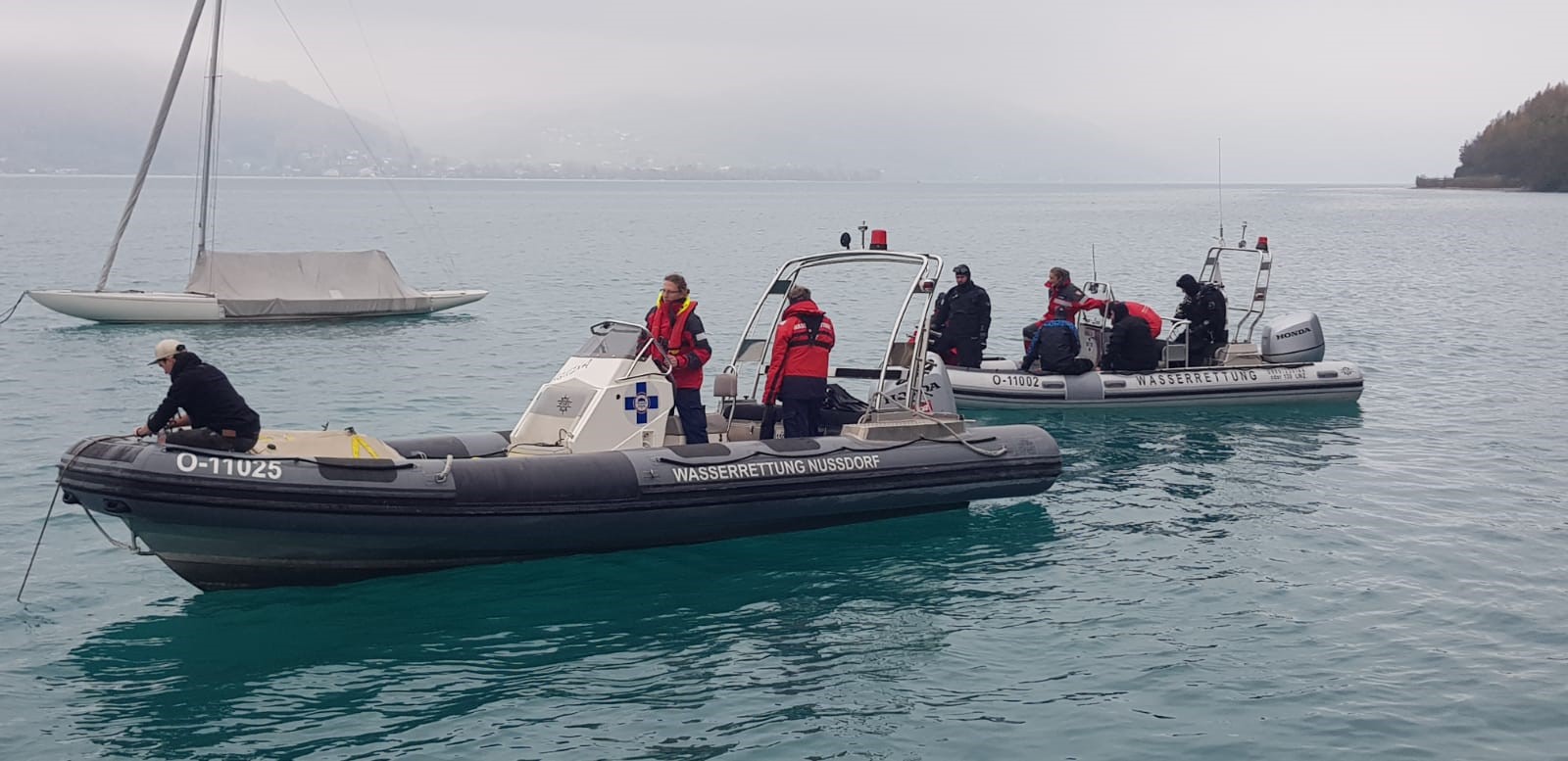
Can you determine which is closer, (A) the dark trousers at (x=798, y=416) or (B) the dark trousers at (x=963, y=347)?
(A) the dark trousers at (x=798, y=416)

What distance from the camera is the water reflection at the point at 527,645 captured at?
309 inches

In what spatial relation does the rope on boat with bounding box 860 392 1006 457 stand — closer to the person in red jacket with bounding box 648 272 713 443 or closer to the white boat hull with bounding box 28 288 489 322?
the person in red jacket with bounding box 648 272 713 443

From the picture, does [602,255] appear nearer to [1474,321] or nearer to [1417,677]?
[1474,321]

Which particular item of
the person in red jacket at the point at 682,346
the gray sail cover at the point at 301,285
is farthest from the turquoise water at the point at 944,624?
the gray sail cover at the point at 301,285

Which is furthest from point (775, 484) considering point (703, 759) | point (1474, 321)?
point (1474, 321)

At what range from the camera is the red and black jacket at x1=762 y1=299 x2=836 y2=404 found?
11.4 m

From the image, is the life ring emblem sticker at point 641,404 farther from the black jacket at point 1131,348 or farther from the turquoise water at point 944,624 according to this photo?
the black jacket at point 1131,348

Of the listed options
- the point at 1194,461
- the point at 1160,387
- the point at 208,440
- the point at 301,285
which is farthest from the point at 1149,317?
the point at 301,285

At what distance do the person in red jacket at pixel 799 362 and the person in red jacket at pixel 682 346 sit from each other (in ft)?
2.18

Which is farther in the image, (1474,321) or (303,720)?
(1474,321)

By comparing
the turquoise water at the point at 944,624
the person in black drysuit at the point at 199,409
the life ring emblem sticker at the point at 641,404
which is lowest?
the turquoise water at the point at 944,624

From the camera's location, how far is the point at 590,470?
1012 cm

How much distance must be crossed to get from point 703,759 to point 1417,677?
181 inches

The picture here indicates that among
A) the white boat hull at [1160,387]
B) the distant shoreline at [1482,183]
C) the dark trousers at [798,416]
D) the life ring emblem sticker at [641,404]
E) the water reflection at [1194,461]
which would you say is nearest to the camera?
the life ring emblem sticker at [641,404]
